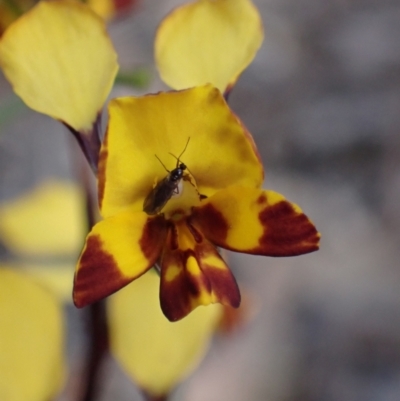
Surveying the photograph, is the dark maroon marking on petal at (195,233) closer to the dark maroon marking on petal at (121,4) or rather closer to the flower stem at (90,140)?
the flower stem at (90,140)

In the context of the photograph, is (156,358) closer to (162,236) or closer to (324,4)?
(162,236)

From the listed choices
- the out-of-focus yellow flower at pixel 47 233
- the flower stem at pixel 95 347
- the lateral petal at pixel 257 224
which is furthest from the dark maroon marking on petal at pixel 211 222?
the out-of-focus yellow flower at pixel 47 233

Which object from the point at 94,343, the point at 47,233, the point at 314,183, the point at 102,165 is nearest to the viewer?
the point at 102,165

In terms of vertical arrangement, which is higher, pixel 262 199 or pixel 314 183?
pixel 262 199

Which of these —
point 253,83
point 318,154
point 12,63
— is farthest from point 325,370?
point 12,63

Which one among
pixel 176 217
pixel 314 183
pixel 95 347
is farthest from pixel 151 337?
pixel 314 183

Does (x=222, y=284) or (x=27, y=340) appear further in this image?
(x=27, y=340)

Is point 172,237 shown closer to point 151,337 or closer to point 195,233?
point 195,233

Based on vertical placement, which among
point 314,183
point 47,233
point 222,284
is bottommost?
point 314,183

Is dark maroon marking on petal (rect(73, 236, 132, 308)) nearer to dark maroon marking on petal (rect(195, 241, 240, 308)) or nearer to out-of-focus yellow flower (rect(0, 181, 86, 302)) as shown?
dark maroon marking on petal (rect(195, 241, 240, 308))
